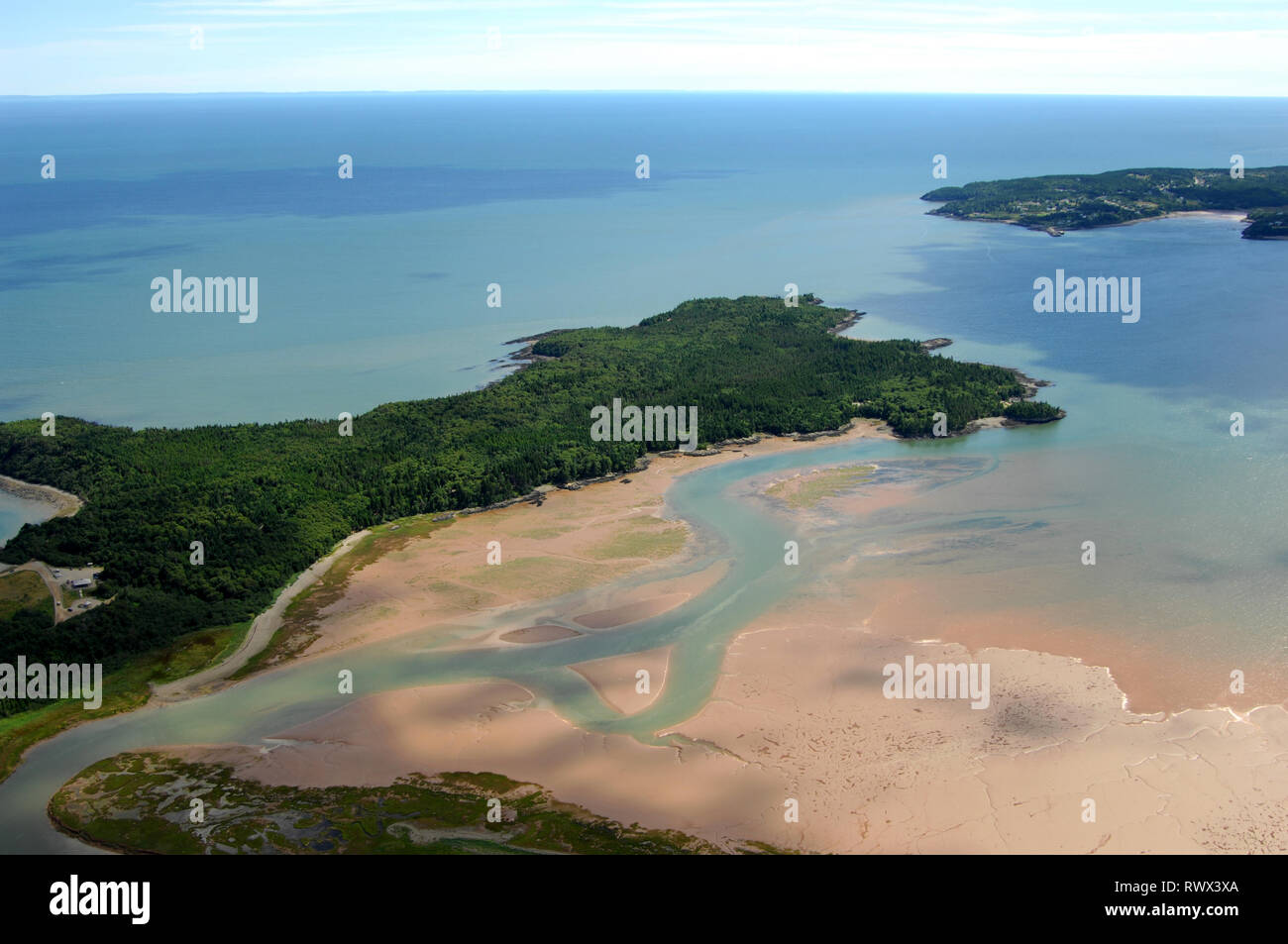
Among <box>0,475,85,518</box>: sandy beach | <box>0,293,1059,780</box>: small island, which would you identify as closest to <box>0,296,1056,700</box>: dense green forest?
<box>0,293,1059,780</box>: small island

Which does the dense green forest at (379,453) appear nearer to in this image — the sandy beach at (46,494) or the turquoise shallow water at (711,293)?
the sandy beach at (46,494)

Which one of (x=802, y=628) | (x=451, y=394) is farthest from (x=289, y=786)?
(x=451, y=394)

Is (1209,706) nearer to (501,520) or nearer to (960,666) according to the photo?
(960,666)

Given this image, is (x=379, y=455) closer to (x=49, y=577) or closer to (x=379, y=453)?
(x=379, y=453)

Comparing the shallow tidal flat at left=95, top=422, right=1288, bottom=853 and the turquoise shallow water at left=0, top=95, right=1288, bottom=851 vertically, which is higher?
the turquoise shallow water at left=0, top=95, right=1288, bottom=851

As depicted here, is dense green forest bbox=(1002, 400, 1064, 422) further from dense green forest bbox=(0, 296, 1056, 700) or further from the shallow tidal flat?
the shallow tidal flat

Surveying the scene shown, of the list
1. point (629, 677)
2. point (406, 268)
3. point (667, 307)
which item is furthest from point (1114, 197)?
point (629, 677)

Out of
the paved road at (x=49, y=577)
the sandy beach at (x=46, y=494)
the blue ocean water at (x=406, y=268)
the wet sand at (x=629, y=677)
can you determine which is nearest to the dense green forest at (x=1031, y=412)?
the blue ocean water at (x=406, y=268)
